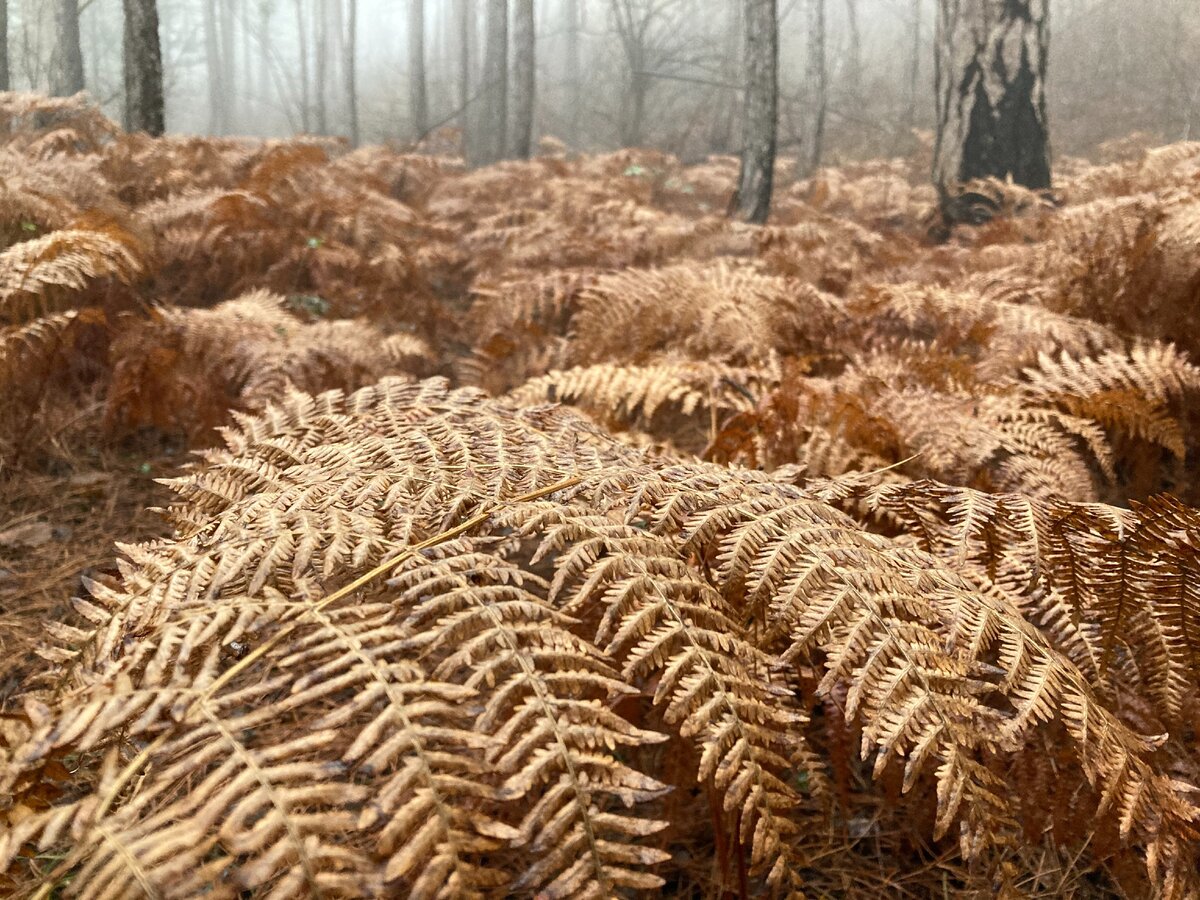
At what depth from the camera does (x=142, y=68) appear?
21.5 ft

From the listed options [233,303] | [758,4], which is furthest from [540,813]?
[758,4]

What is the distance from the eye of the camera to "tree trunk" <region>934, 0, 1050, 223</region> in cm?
518

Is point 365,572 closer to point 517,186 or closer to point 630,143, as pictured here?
point 517,186

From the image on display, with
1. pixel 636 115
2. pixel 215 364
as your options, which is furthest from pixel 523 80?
pixel 215 364

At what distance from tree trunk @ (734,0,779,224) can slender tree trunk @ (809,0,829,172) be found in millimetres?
4305

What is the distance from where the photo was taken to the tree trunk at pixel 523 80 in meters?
10.4

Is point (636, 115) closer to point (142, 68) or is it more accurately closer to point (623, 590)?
point (142, 68)

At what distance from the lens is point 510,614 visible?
3.14 ft

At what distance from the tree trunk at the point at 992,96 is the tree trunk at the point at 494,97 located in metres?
6.47

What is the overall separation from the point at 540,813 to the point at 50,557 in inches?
85.4

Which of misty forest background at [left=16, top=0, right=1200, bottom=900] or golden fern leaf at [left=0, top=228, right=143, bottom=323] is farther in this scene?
golden fern leaf at [left=0, top=228, right=143, bottom=323]

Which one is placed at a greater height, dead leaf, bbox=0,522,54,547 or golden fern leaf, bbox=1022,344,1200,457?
golden fern leaf, bbox=1022,344,1200,457

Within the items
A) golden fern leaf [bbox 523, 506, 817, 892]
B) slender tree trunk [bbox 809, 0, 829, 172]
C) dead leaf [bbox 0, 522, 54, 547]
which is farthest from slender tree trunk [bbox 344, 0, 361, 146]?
golden fern leaf [bbox 523, 506, 817, 892]

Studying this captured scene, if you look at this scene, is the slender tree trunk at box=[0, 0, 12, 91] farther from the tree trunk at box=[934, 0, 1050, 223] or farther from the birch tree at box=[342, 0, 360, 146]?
the tree trunk at box=[934, 0, 1050, 223]
